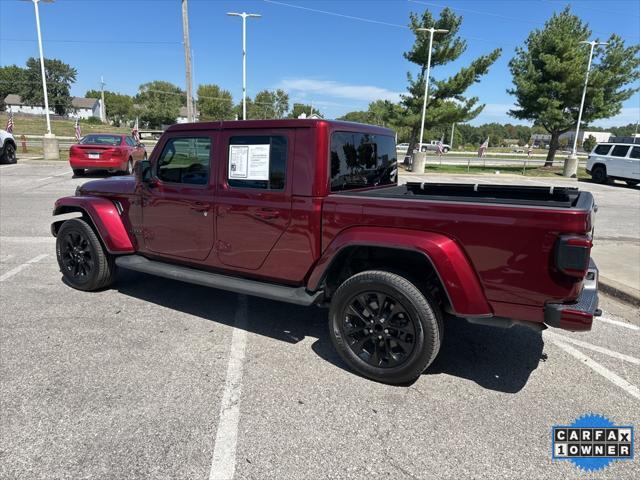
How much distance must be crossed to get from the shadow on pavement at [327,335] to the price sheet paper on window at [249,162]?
4.58ft

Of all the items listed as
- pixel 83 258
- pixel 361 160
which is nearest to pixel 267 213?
pixel 361 160

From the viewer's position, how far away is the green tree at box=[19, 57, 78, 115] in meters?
101

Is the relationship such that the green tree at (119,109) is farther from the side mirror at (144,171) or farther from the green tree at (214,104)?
the side mirror at (144,171)

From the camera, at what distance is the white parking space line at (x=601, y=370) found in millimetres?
3133

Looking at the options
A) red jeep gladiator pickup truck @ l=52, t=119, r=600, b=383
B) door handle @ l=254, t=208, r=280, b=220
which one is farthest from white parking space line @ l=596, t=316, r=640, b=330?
door handle @ l=254, t=208, r=280, b=220

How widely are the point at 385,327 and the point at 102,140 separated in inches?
574

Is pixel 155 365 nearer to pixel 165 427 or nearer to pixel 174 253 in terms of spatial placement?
pixel 165 427

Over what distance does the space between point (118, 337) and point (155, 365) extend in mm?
659

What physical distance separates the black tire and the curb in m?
3.22

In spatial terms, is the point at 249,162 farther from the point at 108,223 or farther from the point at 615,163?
the point at 615,163

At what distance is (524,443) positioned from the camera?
254cm

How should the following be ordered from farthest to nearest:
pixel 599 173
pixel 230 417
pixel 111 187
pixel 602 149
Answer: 1. pixel 602 149
2. pixel 599 173
3. pixel 111 187
4. pixel 230 417

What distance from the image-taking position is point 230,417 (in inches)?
106

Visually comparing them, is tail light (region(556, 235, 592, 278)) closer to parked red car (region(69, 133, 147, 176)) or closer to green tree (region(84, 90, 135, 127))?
parked red car (region(69, 133, 147, 176))
